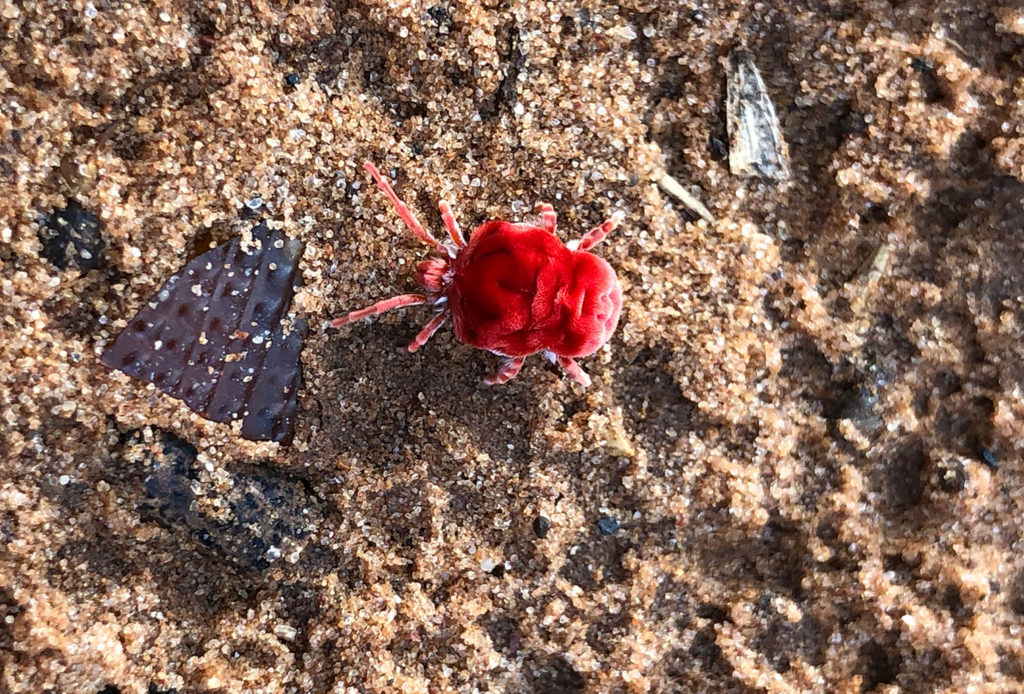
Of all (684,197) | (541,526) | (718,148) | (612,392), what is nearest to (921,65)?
(718,148)

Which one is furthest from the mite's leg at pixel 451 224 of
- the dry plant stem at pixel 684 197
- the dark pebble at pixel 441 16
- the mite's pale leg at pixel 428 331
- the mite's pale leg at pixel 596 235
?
the dry plant stem at pixel 684 197

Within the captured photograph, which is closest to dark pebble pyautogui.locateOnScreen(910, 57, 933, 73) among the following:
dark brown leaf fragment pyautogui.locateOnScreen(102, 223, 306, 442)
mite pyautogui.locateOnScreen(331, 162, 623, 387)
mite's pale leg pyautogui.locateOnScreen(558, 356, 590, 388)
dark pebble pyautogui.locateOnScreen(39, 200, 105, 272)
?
mite pyautogui.locateOnScreen(331, 162, 623, 387)

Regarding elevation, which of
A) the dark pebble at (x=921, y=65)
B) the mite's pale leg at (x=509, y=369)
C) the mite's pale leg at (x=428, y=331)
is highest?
the dark pebble at (x=921, y=65)

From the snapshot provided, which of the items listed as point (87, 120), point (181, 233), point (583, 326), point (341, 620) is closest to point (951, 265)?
point (583, 326)

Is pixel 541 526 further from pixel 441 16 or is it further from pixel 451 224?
pixel 441 16

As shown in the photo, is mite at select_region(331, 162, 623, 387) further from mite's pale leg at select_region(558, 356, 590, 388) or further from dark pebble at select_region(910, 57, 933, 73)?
dark pebble at select_region(910, 57, 933, 73)

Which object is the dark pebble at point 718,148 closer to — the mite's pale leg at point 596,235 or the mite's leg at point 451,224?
the mite's pale leg at point 596,235
